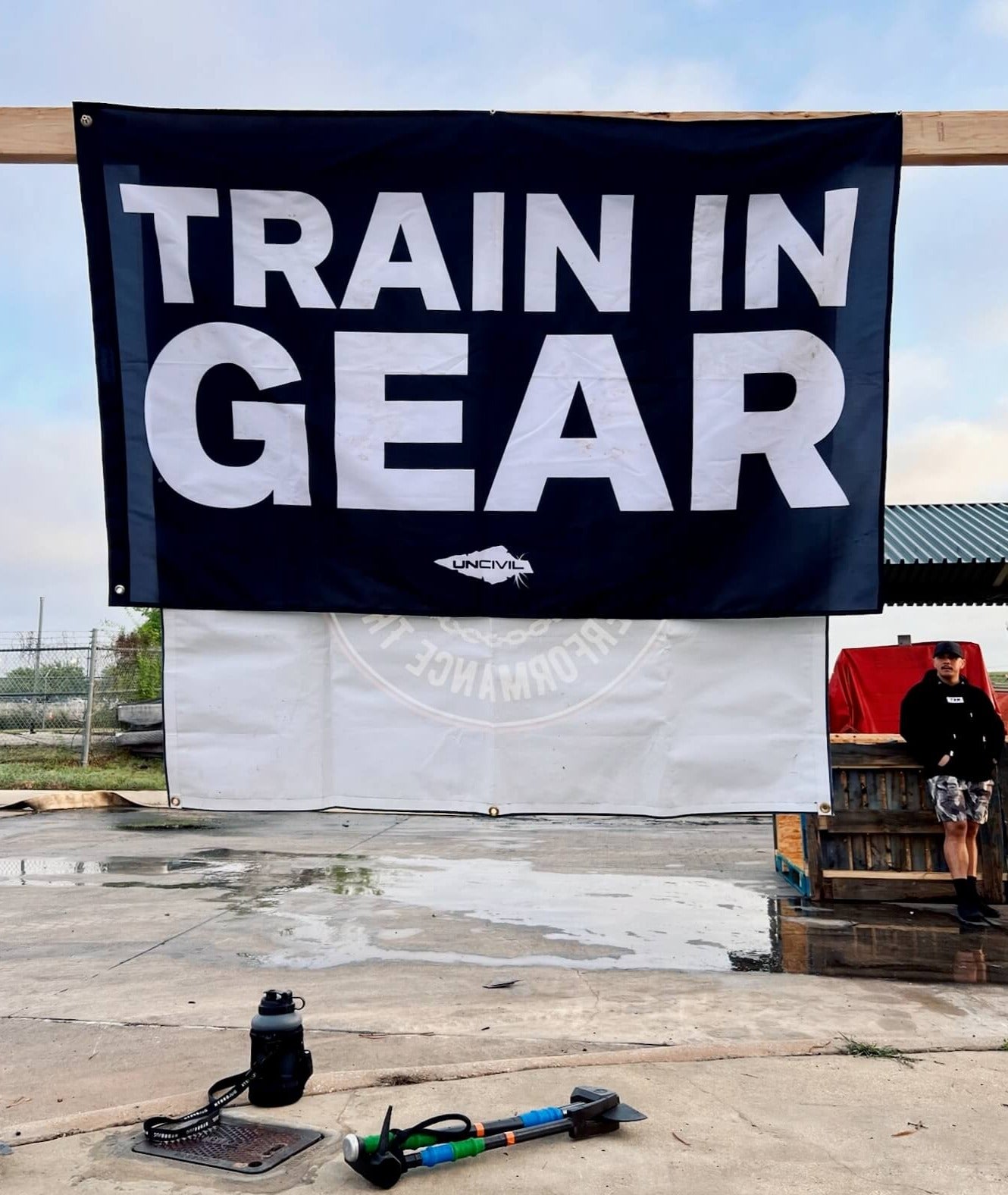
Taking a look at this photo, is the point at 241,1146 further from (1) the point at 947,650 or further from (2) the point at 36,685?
(2) the point at 36,685

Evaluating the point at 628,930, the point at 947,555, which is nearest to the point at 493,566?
the point at 628,930

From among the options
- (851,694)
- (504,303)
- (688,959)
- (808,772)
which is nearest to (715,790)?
(808,772)

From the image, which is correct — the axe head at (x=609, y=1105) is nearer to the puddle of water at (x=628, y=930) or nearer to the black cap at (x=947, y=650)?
the puddle of water at (x=628, y=930)

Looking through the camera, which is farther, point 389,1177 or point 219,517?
point 219,517

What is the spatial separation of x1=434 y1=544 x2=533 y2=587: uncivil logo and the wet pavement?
3274mm

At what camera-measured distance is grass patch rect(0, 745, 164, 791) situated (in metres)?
17.0

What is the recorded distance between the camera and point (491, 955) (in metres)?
6.71

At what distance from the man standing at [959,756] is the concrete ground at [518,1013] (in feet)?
1.70

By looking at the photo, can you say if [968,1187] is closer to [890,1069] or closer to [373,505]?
[890,1069]

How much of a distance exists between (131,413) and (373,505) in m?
0.83

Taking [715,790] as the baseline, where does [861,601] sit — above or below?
above

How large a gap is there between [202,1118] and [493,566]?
6.67 feet

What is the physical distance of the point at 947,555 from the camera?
1336 cm

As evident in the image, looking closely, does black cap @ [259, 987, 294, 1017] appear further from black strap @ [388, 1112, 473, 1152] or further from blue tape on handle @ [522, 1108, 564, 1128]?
blue tape on handle @ [522, 1108, 564, 1128]
